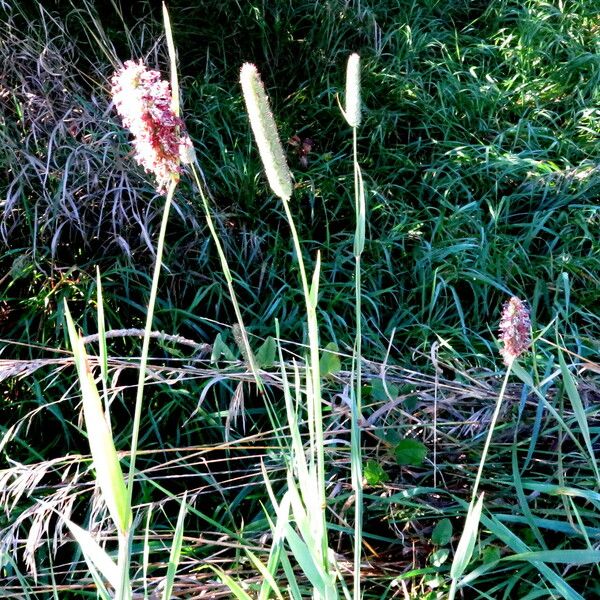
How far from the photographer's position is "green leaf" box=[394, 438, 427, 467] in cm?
Result: 142

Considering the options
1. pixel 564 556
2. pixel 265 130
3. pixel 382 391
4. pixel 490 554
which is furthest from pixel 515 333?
pixel 382 391

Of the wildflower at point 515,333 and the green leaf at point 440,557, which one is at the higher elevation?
the wildflower at point 515,333

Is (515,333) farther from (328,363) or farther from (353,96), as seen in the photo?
(328,363)

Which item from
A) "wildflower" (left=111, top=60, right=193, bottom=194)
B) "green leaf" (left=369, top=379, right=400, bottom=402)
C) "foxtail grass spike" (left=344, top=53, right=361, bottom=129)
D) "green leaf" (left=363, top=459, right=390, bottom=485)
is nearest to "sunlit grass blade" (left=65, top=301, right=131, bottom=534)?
"wildflower" (left=111, top=60, right=193, bottom=194)

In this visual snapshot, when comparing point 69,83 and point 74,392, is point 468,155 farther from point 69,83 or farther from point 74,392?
point 74,392

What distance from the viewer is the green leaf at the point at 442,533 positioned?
1362mm

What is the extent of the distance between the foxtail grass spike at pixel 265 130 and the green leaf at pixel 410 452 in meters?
0.72

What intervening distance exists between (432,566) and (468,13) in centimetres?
257

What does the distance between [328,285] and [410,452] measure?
2.65 feet

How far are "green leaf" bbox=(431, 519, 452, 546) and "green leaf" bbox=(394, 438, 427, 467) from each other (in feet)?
0.37

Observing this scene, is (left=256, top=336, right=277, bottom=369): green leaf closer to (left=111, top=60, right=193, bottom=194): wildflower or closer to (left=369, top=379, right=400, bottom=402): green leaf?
(left=369, top=379, right=400, bottom=402): green leaf

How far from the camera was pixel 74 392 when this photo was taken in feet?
6.04

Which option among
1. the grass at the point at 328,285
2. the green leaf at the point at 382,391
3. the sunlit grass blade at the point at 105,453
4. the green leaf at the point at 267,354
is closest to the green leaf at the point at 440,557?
the grass at the point at 328,285

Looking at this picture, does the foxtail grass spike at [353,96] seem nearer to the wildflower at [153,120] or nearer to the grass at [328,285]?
the wildflower at [153,120]
